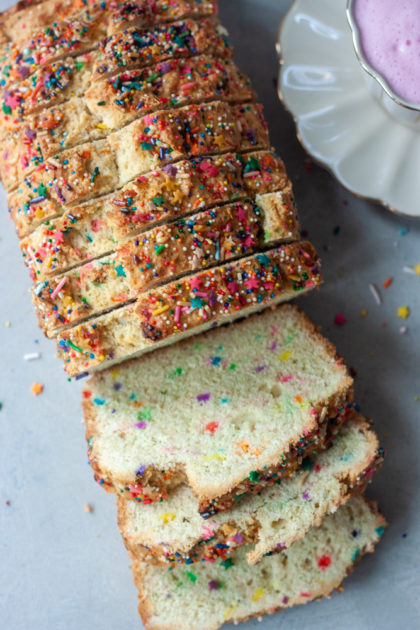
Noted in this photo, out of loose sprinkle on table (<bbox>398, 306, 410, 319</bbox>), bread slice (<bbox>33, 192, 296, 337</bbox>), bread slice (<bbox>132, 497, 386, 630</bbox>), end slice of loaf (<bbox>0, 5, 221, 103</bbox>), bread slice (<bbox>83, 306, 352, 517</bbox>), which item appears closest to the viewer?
bread slice (<bbox>33, 192, 296, 337</bbox>)

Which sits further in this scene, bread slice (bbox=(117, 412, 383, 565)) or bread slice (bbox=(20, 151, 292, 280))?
bread slice (bbox=(117, 412, 383, 565))

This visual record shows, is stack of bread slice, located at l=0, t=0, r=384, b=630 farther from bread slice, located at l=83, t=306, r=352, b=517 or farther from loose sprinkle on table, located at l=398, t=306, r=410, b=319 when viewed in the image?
loose sprinkle on table, located at l=398, t=306, r=410, b=319

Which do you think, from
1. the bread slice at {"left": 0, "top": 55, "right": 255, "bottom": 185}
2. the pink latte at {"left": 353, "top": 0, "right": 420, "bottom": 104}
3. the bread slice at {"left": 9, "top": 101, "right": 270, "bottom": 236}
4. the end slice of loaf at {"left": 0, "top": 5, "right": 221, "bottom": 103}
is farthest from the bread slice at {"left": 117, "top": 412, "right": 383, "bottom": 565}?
the end slice of loaf at {"left": 0, "top": 5, "right": 221, "bottom": 103}

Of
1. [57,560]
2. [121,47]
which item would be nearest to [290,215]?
[121,47]

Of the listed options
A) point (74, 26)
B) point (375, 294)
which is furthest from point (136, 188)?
point (375, 294)

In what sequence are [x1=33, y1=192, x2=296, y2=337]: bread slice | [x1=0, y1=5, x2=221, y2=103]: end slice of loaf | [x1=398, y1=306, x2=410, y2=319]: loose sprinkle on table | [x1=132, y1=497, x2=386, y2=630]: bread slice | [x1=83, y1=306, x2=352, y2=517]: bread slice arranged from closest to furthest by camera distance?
[x1=33, y1=192, x2=296, y2=337]: bread slice < [x1=0, y1=5, x2=221, y2=103]: end slice of loaf < [x1=83, y1=306, x2=352, y2=517]: bread slice < [x1=132, y1=497, x2=386, y2=630]: bread slice < [x1=398, y1=306, x2=410, y2=319]: loose sprinkle on table

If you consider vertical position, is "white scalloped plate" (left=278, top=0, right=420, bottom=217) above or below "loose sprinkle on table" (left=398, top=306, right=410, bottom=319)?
above

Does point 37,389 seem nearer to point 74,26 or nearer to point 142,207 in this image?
point 142,207

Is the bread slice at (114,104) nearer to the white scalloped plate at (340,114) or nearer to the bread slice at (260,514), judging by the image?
the white scalloped plate at (340,114)
